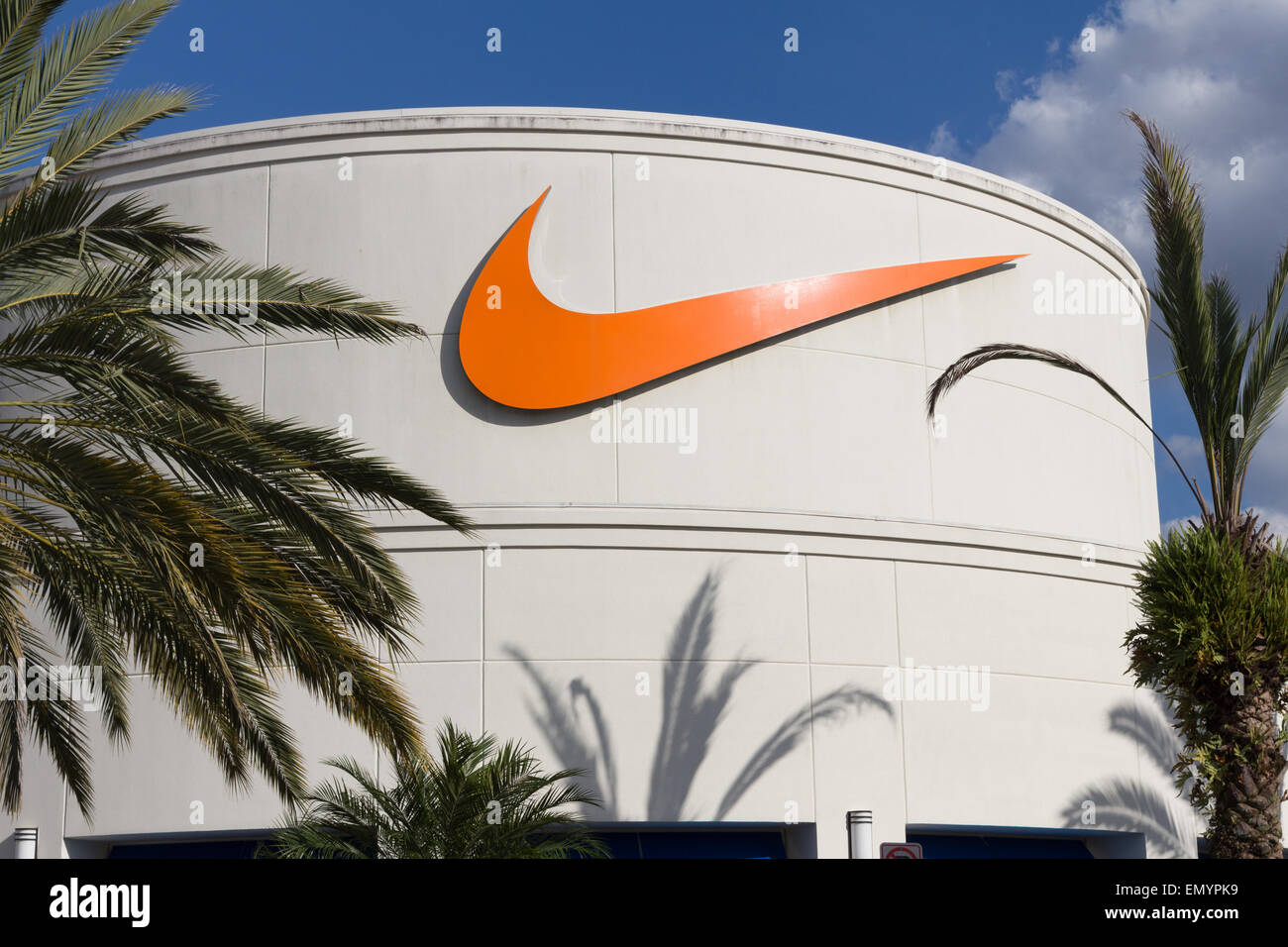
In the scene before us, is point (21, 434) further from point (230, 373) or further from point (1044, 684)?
point (1044, 684)

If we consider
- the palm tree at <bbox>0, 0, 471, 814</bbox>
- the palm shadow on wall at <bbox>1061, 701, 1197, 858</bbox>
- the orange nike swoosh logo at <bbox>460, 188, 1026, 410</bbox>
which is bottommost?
the palm shadow on wall at <bbox>1061, 701, 1197, 858</bbox>

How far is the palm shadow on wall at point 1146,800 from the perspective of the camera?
22438mm

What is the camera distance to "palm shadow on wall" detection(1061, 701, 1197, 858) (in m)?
22.4

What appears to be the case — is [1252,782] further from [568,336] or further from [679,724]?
[568,336]

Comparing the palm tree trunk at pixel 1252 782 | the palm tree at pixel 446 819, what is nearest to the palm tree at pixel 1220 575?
the palm tree trunk at pixel 1252 782

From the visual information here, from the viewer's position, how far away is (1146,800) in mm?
23094

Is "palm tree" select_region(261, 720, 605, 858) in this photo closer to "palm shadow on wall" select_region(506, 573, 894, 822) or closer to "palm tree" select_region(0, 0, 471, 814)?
"palm tree" select_region(0, 0, 471, 814)

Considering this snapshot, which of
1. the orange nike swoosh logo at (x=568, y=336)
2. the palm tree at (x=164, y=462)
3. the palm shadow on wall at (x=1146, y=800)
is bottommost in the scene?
the palm shadow on wall at (x=1146, y=800)

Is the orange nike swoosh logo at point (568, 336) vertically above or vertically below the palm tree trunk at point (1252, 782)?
above

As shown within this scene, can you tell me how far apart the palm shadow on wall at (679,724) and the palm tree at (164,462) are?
8382 mm

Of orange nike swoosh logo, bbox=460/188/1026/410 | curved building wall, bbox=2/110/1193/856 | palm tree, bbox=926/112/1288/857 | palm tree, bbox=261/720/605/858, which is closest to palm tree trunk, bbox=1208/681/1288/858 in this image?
palm tree, bbox=926/112/1288/857

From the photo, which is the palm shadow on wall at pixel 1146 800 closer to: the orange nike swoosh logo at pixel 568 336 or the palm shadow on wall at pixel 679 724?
the palm shadow on wall at pixel 679 724

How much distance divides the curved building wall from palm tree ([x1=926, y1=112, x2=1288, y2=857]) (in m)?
7.30
